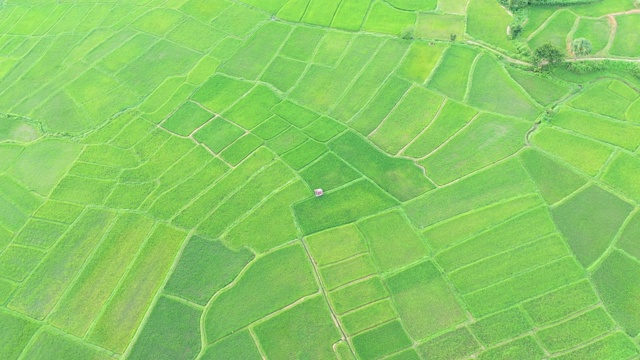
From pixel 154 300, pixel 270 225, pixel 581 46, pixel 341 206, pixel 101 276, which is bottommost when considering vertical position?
pixel 154 300

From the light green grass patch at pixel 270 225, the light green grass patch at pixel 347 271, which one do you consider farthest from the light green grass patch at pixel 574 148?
the light green grass patch at pixel 270 225

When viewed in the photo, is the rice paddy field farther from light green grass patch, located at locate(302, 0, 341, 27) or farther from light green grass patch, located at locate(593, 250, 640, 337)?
light green grass patch, located at locate(302, 0, 341, 27)

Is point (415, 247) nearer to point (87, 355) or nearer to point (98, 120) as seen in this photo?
point (87, 355)

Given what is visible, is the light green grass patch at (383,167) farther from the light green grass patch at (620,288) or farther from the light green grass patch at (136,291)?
the light green grass patch at (136,291)

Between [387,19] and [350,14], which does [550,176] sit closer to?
[387,19]

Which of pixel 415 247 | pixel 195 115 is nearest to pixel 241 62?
pixel 195 115

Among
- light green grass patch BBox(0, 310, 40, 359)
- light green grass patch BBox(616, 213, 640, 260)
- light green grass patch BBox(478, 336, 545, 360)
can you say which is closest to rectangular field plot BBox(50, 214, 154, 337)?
light green grass patch BBox(0, 310, 40, 359)

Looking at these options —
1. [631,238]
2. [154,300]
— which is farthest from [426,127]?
[154,300]
